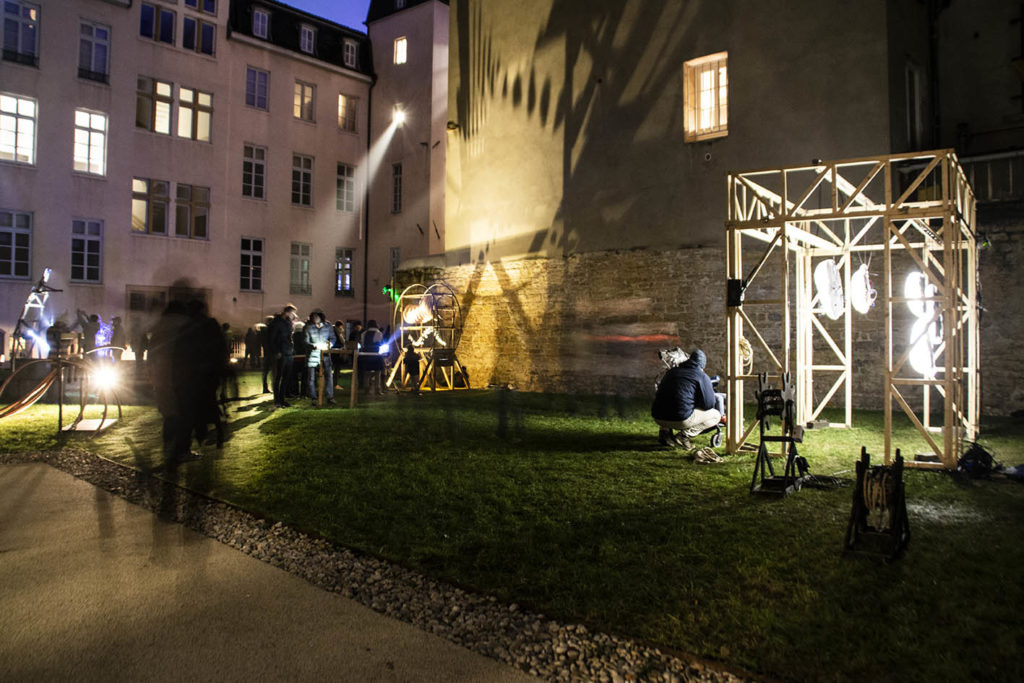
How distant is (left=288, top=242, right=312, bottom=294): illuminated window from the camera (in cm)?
2898

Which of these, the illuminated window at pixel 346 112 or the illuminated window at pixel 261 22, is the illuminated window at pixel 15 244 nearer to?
the illuminated window at pixel 261 22

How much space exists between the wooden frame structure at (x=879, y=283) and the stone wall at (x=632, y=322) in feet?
1.34

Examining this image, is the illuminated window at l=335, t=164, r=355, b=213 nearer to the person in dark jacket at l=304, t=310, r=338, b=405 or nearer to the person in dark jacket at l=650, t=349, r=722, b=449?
the person in dark jacket at l=304, t=310, r=338, b=405

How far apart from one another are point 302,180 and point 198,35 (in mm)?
6593

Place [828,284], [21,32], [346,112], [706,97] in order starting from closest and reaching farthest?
[828,284], [706,97], [21,32], [346,112]

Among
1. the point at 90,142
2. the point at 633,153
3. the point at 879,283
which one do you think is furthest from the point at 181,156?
the point at 879,283

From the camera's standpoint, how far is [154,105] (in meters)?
25.7

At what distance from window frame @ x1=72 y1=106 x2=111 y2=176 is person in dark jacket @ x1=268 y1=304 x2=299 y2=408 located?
15636mm

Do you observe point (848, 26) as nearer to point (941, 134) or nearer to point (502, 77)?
point (941, 134)

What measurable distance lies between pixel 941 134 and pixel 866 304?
6.65m

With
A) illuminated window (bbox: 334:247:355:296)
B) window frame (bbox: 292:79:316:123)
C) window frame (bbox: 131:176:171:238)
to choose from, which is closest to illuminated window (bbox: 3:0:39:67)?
window frame (bbox: 131:176:171:238)

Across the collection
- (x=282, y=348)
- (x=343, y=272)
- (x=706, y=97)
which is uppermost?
(x=706, y=97)

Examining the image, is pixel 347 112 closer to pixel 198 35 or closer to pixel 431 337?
pixel 198 35

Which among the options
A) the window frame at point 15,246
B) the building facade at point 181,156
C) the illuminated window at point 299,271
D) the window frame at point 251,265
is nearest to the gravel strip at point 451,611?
the building facade at point 181,156
